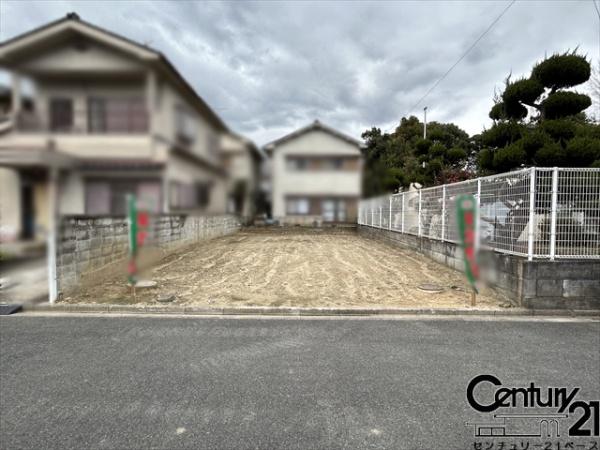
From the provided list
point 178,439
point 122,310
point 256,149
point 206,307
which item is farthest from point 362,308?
point 256,149

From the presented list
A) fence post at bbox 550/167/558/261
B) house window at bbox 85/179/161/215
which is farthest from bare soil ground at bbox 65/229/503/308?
house window at bbox 85/179/161/215

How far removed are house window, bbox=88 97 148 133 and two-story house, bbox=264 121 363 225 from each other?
44 cm

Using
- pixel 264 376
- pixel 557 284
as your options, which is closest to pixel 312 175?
pixel 264 376

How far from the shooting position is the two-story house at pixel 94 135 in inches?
30.2

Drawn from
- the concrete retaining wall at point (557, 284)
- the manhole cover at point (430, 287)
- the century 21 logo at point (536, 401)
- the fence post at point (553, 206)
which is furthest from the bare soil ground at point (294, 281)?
the century 21 logo at point (536, 401)

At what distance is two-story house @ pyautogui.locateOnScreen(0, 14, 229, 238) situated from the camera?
767mm

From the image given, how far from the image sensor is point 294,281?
291 inches

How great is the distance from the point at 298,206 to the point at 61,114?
2.44 ft

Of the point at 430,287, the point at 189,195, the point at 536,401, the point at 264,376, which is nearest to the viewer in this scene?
the point at 189,195

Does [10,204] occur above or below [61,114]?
below

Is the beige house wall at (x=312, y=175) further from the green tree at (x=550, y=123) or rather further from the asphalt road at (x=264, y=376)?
the green tree at (x=550, y=123)

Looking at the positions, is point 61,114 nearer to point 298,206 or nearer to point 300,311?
point 298,206

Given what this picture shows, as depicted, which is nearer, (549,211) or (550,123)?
(549,211)

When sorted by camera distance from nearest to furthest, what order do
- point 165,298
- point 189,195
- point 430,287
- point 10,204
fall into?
point 10,204, point 189,195, point 165,298, point 430,287
